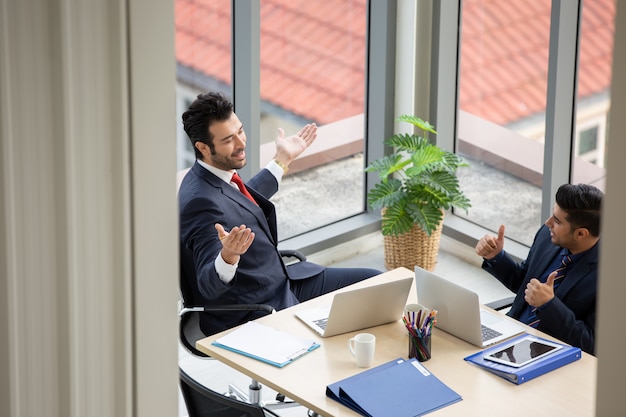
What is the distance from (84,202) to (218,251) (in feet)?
9.02

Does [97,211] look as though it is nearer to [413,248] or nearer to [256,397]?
[256,397]

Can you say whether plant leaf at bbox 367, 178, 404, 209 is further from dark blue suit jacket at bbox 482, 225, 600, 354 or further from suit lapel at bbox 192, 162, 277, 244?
dark blue suit jacket at bbox 482, 225, 600, 354

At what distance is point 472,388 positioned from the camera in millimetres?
2957

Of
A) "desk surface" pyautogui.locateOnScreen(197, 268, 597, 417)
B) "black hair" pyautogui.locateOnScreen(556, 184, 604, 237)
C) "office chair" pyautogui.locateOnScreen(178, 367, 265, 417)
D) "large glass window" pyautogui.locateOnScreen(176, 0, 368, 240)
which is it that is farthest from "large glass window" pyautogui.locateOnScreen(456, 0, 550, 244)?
"office chair" pyautogui.locateOnScreen(178, 367, 265, 417)

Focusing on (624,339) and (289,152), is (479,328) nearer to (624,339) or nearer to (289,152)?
(289,152)

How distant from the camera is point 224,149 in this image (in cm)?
411

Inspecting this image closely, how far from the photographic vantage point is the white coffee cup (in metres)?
3.08

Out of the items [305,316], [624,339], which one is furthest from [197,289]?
[624,339]

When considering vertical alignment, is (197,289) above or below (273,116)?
below

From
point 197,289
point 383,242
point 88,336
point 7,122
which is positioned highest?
point 7,122

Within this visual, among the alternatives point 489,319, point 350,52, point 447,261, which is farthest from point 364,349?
point 350,52

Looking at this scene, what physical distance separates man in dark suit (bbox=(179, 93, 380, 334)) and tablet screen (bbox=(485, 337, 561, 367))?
109 cm

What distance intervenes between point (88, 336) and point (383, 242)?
5.15 metres

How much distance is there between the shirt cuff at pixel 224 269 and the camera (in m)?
3.69
